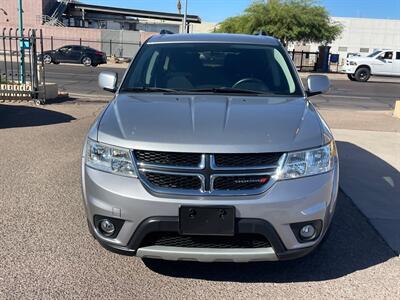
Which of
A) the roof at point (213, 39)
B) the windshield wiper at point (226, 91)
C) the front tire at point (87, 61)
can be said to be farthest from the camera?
the front tire at point (87, 61)

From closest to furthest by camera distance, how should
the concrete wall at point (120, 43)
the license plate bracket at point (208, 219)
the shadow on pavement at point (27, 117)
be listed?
the license plate bracket at point (208, 219) < the shadow on pavement at point (27, 117) < the concrete wall at point (120, 43)

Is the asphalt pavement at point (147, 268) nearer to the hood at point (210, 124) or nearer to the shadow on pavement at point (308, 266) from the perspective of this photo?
the shadow on pavement at point (308, 266)

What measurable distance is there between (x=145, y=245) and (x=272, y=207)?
2.80ft

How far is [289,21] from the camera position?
38312 mm

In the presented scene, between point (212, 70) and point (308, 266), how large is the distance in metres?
1.98

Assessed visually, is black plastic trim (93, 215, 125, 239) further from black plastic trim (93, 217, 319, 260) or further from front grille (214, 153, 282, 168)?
front grille (214, 153, 282, 168)

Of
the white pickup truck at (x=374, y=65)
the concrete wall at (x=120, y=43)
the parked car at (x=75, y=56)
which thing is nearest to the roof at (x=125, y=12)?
the concrete wall at (x=120, y=43)

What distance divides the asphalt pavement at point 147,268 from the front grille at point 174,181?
0.77 m

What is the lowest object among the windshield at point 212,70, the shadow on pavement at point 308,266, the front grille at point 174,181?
the shadow on pavement at point 308,266

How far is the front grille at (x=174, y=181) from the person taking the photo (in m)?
3.00

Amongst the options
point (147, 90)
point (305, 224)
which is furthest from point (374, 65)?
point (305, 224)

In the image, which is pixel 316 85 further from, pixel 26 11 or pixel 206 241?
pixel 26 11

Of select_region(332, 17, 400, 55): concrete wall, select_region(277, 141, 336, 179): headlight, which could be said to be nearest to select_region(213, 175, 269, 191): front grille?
select_region(277, 141, 336, 179): headlight

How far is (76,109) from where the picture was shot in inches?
447
